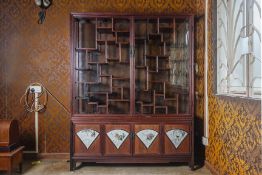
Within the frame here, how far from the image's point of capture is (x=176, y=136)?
3750 mm

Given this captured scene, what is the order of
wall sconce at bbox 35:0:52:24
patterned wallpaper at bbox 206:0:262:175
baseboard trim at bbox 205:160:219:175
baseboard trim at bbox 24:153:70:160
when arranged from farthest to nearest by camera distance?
baseboard trim at bbox 24:153:70:160, wall sconce at bbox 35:0:52:24, baseboard trim at bbox 205:160:219:175, patterned wallpaper at bbox 206:0:262:175

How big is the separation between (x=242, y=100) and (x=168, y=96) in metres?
1.49

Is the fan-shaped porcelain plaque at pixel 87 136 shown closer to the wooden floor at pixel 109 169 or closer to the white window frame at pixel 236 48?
the wooden floor at pixel 109 169

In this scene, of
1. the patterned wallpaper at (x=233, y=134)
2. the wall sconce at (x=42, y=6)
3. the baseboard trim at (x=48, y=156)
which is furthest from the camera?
→ the baseboard trim at (x=48, y=156)

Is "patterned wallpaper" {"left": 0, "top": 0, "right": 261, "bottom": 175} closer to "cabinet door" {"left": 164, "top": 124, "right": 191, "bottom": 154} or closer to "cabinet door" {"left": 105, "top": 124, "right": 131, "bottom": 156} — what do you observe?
"cabinet door" {"left": 164, "top": 124, "right": 191, "bottom": 154}

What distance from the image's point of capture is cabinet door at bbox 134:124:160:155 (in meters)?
3.74

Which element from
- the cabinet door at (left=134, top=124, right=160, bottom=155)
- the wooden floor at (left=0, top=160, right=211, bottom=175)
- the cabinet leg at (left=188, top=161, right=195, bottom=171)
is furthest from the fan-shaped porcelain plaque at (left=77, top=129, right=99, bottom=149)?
the cabinet leg at (left=188, top=161, right=195, bottom=171)

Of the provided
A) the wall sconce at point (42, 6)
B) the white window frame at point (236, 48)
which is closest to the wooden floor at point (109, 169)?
the white window frame at point (236, 48)

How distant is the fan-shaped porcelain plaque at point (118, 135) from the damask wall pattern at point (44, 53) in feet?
3.06

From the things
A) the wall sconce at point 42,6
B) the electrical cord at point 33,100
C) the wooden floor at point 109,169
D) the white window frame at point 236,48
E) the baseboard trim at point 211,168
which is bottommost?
the wooden floor at point 109,169

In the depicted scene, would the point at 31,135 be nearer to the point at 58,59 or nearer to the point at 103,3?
the point at 58,59

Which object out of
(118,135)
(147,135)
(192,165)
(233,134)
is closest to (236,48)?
(233,134)

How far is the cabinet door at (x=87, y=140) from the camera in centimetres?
374

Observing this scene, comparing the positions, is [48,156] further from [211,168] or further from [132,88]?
[211,168]
